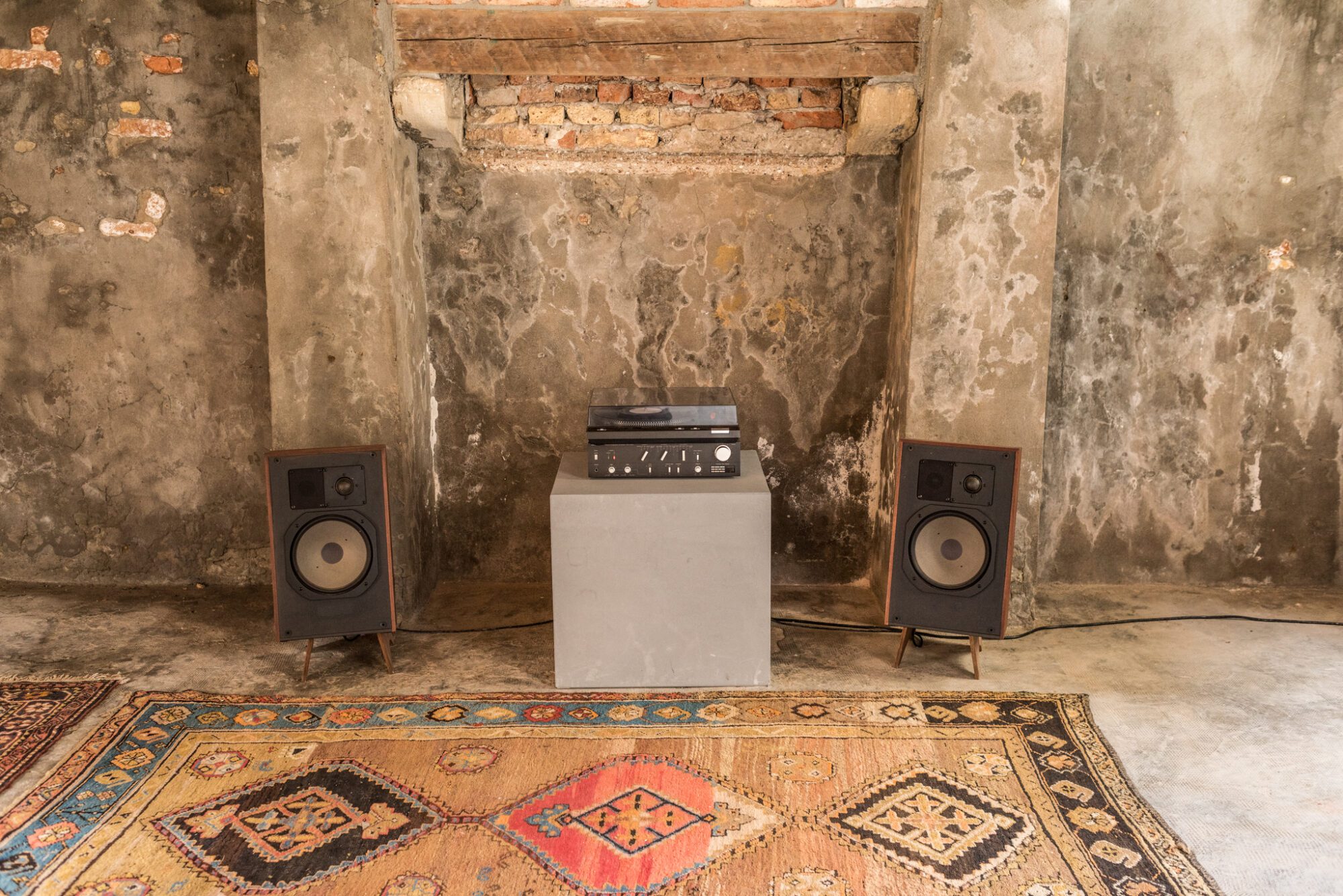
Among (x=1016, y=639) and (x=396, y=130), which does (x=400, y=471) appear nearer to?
(x=396, y=130)

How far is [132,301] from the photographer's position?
3553mm

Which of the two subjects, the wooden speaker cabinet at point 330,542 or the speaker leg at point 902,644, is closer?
the wooden speaker cabinet at point 330,542

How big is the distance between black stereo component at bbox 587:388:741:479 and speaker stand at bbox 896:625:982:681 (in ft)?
2.51

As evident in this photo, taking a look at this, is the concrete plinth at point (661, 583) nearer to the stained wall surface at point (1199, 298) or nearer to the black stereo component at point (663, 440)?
the black stereo component at point (663, 440)

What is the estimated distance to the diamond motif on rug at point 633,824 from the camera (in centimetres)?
201

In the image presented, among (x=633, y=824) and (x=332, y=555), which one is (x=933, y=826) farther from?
(x=332, y=555)

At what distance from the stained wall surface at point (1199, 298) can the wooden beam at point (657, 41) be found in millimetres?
850

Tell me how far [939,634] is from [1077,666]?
1.44 feet

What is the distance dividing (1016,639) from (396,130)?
8.96 feet

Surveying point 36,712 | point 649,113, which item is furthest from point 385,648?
point 649,113

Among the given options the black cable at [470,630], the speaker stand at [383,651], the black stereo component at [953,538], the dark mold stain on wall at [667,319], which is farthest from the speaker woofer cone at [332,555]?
the black stereo component at [953,538]

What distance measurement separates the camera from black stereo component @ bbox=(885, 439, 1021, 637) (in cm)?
276

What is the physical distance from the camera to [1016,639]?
3.21m

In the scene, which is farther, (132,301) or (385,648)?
(132,301)
